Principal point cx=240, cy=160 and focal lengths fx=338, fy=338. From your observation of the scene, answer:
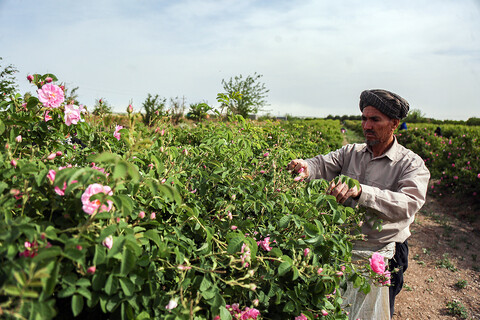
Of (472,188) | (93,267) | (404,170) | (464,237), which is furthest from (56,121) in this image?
(472,188)

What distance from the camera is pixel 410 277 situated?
444 cm

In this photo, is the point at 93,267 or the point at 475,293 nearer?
the point at 93,267

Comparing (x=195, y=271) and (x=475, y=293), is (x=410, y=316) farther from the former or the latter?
(x=195, y=271)

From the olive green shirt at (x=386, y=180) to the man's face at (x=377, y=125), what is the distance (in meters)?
0.10

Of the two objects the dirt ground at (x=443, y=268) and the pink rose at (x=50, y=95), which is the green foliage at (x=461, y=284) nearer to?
the dirt ground at (x=443, y=268)

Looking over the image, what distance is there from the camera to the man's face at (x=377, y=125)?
2520 mm

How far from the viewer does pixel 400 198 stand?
2113 mm

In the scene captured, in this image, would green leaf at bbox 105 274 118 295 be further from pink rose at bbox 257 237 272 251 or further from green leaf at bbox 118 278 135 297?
pink rose at bbox 257 237 272 251

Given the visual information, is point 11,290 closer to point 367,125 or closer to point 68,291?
point 68,291

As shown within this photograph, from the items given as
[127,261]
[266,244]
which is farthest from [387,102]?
[127,261]

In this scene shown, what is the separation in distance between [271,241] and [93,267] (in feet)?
2.43

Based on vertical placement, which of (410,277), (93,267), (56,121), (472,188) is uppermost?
(56,121)

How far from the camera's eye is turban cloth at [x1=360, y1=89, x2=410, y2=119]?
2.46 meters

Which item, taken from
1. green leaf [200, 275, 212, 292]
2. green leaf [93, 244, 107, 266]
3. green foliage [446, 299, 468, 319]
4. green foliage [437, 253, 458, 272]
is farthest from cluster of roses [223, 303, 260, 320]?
green foliage [437, 253, 458, 272]
